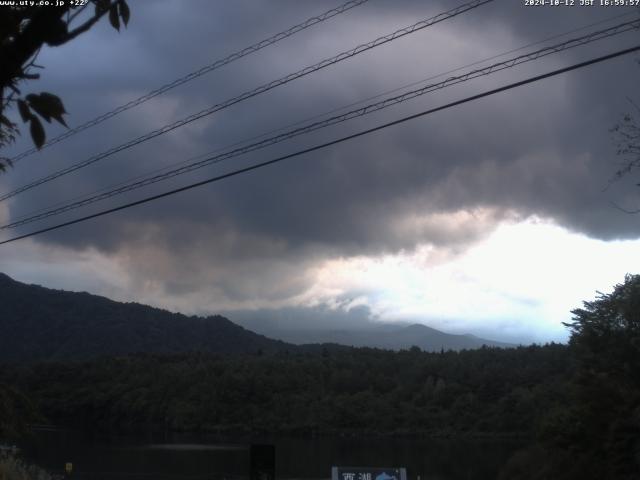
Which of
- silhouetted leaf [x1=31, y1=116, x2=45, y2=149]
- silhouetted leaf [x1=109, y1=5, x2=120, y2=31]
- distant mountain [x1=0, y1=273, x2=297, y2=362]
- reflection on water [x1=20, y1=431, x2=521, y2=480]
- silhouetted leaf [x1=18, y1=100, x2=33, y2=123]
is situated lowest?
reflection on water [x1=20, y1=431, x2=521, y2=480]

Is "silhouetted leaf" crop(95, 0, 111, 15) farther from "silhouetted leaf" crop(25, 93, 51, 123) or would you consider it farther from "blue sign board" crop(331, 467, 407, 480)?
"blue sign board" crop(331, 467, 407, 480)

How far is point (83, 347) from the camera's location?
590ft

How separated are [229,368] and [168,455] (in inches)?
2232

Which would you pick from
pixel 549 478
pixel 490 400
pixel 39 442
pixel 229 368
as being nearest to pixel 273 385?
pixel 229 368

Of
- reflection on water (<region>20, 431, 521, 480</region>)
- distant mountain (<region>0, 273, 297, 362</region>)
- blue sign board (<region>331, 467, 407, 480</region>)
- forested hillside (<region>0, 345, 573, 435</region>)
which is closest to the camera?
blue sign board (<region>331, 467, 407, 480</region>)

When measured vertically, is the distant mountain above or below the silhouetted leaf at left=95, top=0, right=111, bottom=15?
above

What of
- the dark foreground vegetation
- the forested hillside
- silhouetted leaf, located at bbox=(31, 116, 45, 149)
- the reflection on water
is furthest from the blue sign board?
the forested hillside

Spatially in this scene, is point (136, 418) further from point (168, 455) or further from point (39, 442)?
point (168, 455)

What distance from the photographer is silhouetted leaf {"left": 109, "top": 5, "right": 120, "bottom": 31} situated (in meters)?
4.63

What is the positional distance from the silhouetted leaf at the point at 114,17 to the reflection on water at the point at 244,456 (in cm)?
5335

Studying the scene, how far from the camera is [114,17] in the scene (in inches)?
184

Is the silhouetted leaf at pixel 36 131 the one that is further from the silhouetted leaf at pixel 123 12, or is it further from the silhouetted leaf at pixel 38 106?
the silhouetted leaf at pixel 123 12

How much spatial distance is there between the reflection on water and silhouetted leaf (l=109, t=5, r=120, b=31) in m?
53.3

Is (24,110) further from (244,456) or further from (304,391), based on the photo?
(304,391)
